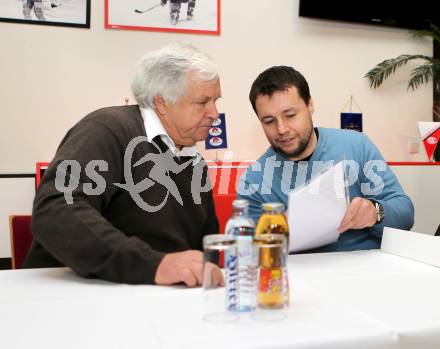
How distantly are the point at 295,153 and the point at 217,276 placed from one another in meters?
1.11

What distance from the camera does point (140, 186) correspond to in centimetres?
141

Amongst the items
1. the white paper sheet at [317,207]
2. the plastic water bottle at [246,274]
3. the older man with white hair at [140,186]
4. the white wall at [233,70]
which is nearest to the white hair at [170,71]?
Result: the older man with white hair at [140,186]

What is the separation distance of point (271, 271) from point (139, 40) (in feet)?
9.50

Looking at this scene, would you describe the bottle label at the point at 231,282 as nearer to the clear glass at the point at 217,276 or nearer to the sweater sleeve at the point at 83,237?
the clear glass at the point at 217,276

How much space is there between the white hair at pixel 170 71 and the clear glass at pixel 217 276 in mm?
800

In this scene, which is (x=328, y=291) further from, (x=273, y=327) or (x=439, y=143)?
(x=439, y=143)

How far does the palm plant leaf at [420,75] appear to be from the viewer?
388 centimetres

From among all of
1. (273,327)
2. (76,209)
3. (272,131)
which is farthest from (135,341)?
(272,131)

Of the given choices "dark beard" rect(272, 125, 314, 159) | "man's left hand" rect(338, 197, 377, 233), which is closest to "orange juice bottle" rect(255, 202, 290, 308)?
"man's left hand" rect(338, 197, 377, 233)

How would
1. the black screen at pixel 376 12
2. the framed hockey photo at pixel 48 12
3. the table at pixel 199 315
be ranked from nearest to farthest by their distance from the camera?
the table at pixel 199 315 < the framed hockey photo at pixel 48 12 < the black screen at pixel 376 12

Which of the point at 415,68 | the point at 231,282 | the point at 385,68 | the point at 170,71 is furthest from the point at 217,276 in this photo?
the point at 415,68

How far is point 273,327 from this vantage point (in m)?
0.82

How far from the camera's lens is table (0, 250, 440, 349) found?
2.55 feet

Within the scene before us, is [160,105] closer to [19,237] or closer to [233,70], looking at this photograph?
[19,237]
